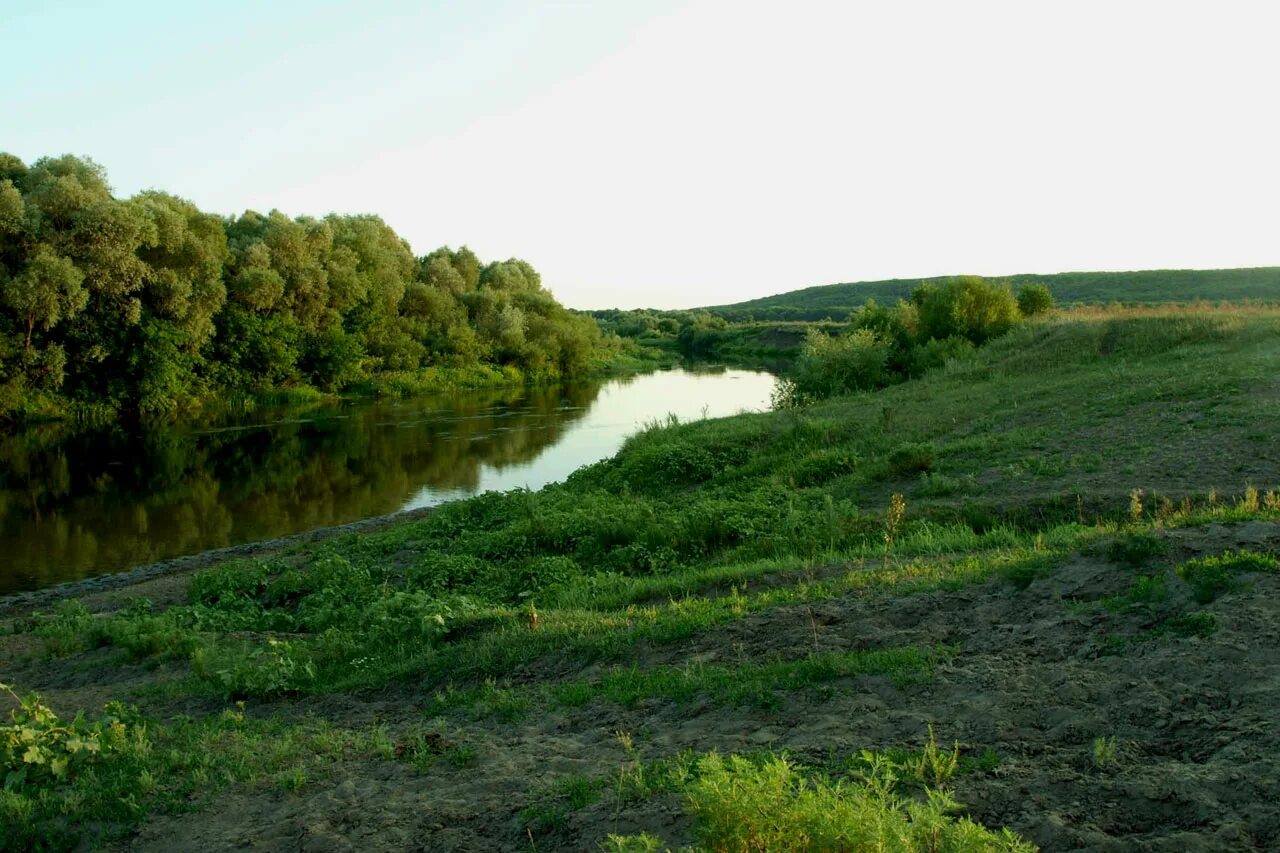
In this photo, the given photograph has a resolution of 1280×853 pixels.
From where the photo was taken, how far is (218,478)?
79.4ft

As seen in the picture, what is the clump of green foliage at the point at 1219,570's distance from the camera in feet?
19.0

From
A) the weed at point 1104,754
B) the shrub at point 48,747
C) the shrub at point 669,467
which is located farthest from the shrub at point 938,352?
the shrub at point 48,747

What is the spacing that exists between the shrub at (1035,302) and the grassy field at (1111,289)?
54.8 ft

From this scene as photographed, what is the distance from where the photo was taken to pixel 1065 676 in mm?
5156

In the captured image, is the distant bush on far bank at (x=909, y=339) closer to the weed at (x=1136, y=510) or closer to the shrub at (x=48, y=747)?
the weed at (x=1136, y=510)

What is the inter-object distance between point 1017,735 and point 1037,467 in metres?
9.24

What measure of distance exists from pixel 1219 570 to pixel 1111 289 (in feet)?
326

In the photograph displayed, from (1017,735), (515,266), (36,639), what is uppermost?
(515,266)

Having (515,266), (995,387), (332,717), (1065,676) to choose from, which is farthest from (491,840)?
(515,266)

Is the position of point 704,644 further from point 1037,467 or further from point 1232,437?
point 1232,437

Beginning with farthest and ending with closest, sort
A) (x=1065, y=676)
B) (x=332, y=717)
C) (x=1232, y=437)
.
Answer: (x=1232, y=437)
(x=332, y=717)
(x=1065, y=676)

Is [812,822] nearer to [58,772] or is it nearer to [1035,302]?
[58,772]

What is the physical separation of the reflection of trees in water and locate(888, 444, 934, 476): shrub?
1138 centimetres

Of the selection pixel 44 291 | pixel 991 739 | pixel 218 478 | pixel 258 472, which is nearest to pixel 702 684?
pixel 991 739
